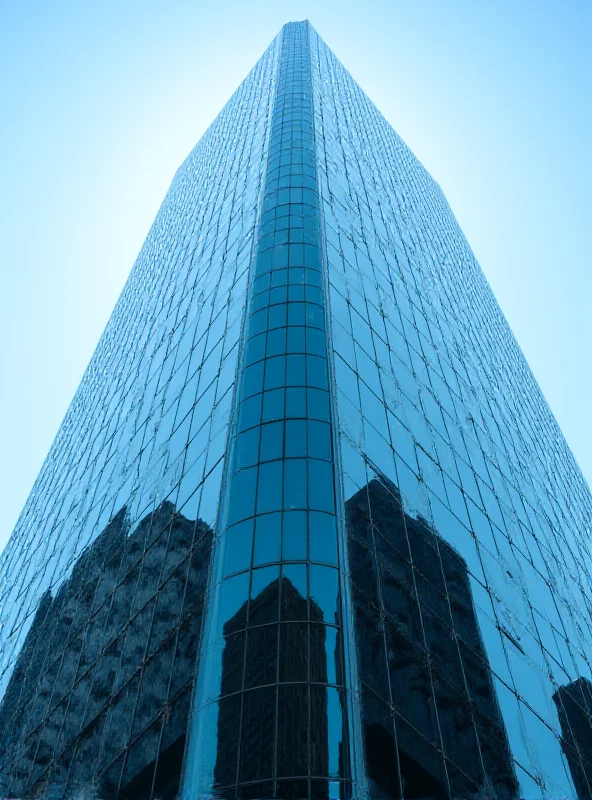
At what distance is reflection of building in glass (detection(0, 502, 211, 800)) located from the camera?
1551 cm

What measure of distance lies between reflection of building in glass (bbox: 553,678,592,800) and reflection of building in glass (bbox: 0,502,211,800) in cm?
1250

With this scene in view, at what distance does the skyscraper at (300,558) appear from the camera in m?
14.0

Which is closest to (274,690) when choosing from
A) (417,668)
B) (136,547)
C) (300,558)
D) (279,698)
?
(279,698)

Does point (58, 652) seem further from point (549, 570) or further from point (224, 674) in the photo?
point (549, 570)

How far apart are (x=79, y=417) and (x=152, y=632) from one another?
3806 centimetres

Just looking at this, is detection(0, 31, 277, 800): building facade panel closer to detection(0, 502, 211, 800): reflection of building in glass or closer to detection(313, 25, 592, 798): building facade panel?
detection(0, 502, 211, 800): reflection of building in glass

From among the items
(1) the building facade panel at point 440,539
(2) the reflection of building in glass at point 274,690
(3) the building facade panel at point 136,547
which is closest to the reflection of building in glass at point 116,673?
(3) the building facade panel at point 136,547

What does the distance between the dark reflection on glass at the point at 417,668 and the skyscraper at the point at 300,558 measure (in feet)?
0.23

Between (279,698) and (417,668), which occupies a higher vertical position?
(417,668)

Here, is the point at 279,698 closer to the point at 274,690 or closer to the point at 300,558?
the point at 274,690

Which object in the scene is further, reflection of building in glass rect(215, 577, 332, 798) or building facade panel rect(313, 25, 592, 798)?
building facade panel rect(313, 25, 592, 798)

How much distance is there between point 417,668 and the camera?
1582 centimetres

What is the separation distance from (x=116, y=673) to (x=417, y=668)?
342 inches

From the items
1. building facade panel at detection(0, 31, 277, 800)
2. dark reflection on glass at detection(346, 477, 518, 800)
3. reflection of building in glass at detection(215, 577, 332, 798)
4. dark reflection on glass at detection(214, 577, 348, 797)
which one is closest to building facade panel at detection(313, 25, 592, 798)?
dark reflection on glass at detection(346, 477, 518, 800)
